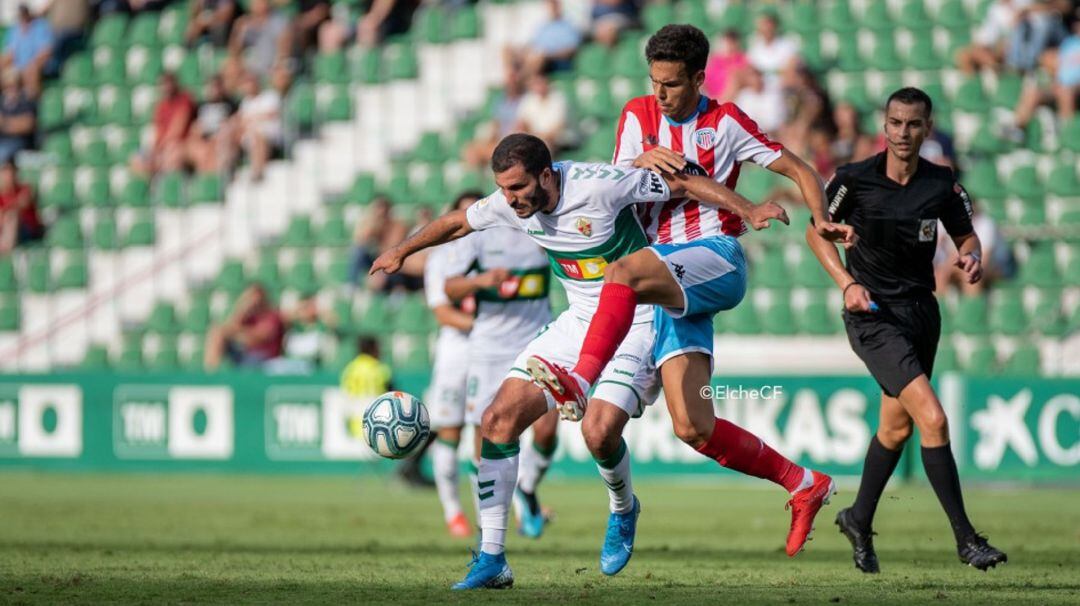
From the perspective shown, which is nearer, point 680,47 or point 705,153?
point 680,47

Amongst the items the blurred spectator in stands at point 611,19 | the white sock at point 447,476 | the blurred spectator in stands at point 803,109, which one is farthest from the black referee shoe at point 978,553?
the blurred spectator in stands at point 611,19

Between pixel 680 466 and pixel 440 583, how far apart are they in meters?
10.1

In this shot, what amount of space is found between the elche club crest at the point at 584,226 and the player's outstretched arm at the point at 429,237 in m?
0.58

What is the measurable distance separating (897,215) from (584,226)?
1978 millimetres

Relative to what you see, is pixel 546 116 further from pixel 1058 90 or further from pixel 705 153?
pixel 705 153

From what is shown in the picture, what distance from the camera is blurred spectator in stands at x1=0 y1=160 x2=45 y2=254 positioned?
2364cm

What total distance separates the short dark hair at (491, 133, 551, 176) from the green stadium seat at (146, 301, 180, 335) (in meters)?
15.6

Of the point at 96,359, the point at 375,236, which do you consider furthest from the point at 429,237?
the point at 96,359

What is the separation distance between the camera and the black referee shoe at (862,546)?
29.3ft

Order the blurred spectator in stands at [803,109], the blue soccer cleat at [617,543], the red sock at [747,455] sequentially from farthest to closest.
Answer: the blurred spectator in stands at [803,109], the blue soccer cleat at [617,543], the red sock at [747,455]

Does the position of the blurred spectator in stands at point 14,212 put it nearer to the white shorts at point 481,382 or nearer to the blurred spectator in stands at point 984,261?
the blurred spectator in stands at point 984,261

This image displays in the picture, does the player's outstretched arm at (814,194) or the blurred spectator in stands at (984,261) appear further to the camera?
the blurred spectator in stands at (984,261)

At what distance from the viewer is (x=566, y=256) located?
324 inches

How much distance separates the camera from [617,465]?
8.56 m
